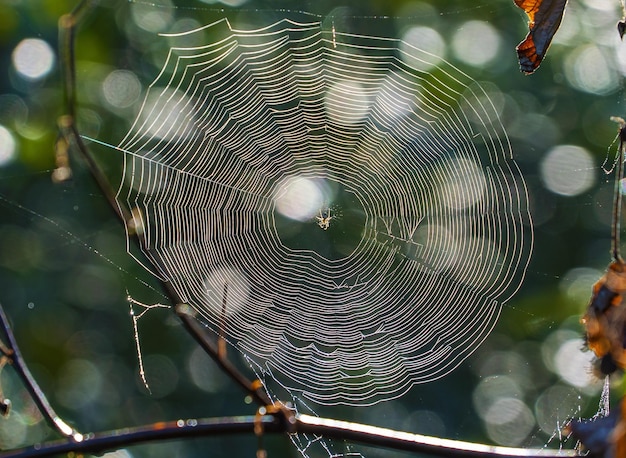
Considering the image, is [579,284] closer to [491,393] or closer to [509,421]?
[491,393]

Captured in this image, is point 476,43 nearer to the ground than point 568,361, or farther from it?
farther from it

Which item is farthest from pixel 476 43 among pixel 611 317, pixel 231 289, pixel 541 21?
pixel 611 317

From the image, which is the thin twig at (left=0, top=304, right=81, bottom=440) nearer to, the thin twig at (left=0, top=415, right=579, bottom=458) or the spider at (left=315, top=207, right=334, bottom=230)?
the thin twig at (left=0, top=415, right=579, bottom=458)

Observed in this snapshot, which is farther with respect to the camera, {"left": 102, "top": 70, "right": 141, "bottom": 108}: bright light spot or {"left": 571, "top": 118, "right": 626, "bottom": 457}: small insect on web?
{"left": 102, "top": 70, "right": 141, "bottom": 108}: bright light spot

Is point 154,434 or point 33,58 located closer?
point 154,434

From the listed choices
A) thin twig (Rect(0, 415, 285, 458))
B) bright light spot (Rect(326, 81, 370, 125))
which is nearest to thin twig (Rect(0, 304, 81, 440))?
thin twig (Rect(0, 415, 285, 458))

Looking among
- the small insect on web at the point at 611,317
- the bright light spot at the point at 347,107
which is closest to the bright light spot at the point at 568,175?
the bright light spot at the point at 347,107

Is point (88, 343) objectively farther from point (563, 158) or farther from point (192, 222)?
point (563, 158)
